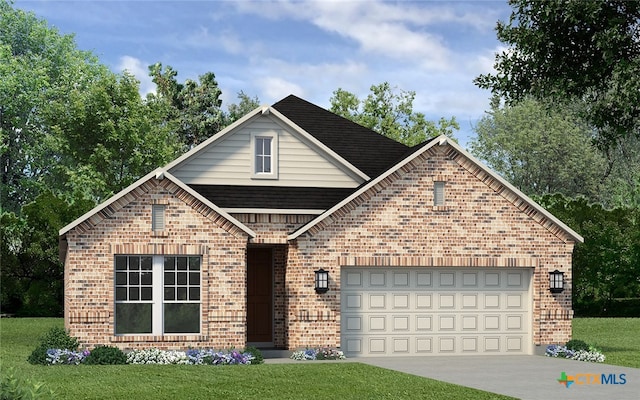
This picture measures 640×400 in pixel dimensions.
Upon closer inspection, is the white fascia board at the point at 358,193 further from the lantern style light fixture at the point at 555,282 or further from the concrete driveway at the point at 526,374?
the lantern style light fixture at the point at 555,282

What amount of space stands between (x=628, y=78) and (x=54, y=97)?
150 feet

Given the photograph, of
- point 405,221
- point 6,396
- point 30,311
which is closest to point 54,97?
point 30,311

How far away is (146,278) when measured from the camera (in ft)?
77.7

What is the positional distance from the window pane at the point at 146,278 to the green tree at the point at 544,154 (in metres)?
50.5

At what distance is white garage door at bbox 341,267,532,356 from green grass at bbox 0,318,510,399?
2.66 meters

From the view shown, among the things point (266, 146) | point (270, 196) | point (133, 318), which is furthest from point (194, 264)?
point (266, 146)

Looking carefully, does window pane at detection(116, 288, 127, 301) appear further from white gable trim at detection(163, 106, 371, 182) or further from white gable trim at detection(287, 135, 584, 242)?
white gable trim at detection(287, 135, 584, 242)

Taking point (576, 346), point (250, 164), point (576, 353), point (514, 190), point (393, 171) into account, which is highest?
point (250, 164)

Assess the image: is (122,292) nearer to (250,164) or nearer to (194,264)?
(194,264)

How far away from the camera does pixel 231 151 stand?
2680cm

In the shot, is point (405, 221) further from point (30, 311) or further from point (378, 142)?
point (30, 311)

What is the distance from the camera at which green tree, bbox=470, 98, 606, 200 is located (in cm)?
7031

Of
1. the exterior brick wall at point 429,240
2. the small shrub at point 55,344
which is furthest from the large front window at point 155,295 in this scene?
the exterior brick wall at point 429,240

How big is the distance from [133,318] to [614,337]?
57.7 feet
